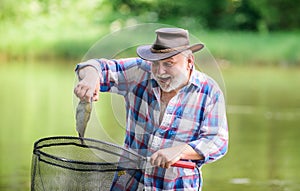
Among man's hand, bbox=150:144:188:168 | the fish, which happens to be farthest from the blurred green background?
man's hand, bbox=150:144:188:168

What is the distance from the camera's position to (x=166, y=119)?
4145 mm

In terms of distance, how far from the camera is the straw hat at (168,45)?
406 cm

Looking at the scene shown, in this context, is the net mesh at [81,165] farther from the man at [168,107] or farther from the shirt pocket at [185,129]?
the shirt pocket at [185,129]

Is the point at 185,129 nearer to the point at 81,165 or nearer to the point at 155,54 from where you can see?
the point at 155,54

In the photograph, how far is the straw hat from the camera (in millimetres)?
4062

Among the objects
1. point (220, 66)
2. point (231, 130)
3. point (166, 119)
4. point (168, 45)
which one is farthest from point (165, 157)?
point (220, 66)

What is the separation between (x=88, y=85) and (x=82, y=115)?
5.9 inches

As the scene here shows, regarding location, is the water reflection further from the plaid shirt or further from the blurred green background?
the plaid shirt

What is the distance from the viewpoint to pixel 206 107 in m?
4.13

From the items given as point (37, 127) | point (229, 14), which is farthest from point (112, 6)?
point (37, 127)

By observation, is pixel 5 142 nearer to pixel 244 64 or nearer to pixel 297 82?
pixel 297 82

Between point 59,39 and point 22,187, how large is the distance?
22629 mm

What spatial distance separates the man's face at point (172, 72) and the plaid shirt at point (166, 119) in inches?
1.6

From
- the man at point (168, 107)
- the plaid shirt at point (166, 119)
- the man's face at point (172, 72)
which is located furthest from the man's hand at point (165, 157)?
the man's face at point (172, 72)
